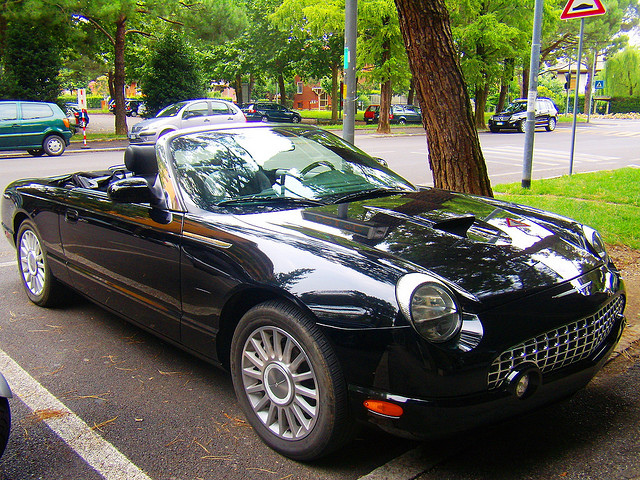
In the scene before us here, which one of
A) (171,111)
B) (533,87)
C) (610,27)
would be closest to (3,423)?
(533,87)

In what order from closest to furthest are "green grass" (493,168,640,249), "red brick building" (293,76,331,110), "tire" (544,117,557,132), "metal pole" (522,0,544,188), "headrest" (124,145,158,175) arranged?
"headrest" (124,145,158,175) < "green grass" (493,168,640,249) < "metal pole" (522,0,544,188) < "tire" (544,117,557,132) < "red brick building" (293,76,331,110)

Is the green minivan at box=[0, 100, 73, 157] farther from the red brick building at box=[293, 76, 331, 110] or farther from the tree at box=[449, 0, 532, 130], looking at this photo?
the red brick building at box=[293, 76, 331, 110]

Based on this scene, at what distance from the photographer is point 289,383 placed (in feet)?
8.56

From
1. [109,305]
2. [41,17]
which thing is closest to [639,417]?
[109,305]

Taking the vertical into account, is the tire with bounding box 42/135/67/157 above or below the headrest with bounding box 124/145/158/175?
below

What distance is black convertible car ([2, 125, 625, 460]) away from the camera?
7.52 ft

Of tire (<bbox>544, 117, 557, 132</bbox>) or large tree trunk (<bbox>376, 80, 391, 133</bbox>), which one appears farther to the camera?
tire (<bbox>544, 117, 557, 132</bbox>)

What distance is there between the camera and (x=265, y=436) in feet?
9.02

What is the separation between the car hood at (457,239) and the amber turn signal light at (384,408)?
0.51 metres

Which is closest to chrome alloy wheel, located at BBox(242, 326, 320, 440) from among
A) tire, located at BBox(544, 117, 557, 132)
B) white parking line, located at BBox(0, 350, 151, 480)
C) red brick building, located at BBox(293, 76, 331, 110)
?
white parking line, located at BBox(0, 350, 151, 480)

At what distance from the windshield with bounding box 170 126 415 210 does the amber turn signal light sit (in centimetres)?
138

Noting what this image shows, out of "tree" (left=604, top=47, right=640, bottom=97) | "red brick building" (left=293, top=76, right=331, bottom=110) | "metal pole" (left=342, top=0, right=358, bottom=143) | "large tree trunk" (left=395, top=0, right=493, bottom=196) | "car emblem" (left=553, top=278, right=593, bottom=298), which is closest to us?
"car emblem" (left=553, top=278, right=593, bottom=298)

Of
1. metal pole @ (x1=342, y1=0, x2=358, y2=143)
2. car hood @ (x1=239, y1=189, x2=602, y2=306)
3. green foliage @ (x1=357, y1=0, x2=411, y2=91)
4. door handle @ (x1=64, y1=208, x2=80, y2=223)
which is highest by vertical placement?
green foliage @ (x1=357, y1=0, x2=411, y2=91)

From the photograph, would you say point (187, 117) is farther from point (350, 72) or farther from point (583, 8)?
point (583, 8)
